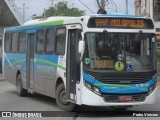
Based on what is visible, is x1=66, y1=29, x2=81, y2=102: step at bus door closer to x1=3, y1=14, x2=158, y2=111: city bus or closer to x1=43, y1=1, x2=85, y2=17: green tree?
x1=3, y1=14, x2=158, y2=111: city bus

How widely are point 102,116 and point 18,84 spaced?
7.04 metres

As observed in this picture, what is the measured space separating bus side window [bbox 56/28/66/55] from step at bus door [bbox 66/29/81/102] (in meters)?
0.41

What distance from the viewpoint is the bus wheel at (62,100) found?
13820 millimetres

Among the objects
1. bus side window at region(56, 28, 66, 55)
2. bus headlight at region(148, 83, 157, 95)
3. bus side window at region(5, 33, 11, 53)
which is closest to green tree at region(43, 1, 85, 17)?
bus side window at region(5, 33, 11, 53)

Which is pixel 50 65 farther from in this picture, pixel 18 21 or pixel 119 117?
pixel 18 21

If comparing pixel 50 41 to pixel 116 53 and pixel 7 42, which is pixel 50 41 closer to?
pixel 116 53

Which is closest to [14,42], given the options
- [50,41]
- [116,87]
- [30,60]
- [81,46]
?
[30,60]

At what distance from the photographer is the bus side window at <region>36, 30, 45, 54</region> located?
52.6ft

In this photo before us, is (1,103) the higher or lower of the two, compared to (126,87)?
lower

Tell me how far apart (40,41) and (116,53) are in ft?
14.4

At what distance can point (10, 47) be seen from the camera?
803 inches

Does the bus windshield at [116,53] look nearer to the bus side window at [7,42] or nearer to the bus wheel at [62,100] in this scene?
the bus wheel at [62,100]

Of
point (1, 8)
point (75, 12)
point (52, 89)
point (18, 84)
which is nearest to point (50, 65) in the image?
point (52, 89)

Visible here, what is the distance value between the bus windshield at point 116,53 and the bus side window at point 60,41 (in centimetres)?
166
